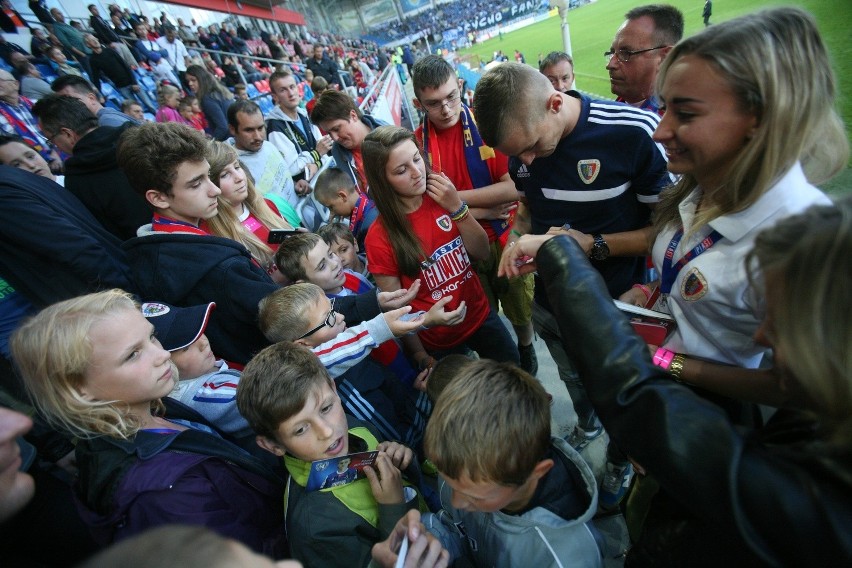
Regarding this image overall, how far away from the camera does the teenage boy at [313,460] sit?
1338 millimetres

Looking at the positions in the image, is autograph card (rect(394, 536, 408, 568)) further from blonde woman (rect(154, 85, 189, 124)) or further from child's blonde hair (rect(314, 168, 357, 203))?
blonde woman (rect(154, 85, 189, 124))

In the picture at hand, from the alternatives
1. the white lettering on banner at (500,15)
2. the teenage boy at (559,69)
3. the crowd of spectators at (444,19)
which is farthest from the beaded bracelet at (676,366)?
the white lettering on banner at (500,15)

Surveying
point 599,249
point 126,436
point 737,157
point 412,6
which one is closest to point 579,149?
point 599,249

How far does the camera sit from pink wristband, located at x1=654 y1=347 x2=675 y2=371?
135 centimetres

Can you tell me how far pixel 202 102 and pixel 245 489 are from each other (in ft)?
20.9

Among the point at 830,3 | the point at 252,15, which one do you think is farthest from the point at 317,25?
the point at 830,3

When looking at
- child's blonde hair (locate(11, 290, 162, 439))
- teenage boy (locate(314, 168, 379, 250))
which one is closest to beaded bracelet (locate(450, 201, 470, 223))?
teenage boy (locate(314, 168, 379, 250))

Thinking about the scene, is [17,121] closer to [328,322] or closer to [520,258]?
[328,322]

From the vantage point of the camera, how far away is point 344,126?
3.49 metres

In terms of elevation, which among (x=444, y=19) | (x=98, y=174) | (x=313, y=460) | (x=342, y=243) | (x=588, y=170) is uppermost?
(x=444, y=19)

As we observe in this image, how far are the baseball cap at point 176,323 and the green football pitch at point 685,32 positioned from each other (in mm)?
2071

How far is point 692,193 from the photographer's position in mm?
1442

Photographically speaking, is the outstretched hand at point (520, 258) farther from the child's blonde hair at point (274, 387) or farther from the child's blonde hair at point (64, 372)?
the child's blonde hair at point (64, 372)

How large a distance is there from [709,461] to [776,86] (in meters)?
1.00
